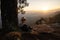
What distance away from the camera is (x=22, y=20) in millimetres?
3014

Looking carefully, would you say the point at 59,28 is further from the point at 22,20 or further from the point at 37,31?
the point at 22,20

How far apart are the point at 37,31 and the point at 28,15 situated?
27 centimetres

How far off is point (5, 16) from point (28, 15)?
1.18 ft

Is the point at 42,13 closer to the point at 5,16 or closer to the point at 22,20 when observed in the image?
the point at 22,20

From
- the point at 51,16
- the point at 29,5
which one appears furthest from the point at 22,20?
the point at 51,16

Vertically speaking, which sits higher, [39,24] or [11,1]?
[11,1]

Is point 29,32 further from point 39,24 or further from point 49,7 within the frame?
point 49,7

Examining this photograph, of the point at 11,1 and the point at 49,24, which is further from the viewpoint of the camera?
the point at 49,24

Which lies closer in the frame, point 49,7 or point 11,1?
point 11,1

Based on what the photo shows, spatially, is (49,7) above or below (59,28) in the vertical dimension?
above

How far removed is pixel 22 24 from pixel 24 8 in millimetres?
240

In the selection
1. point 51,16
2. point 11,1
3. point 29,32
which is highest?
point 11,1

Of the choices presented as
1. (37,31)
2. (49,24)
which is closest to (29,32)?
(37,31)

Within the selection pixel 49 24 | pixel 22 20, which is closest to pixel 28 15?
pixel 22 20
